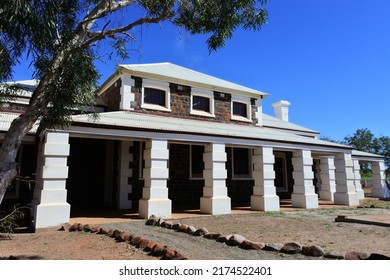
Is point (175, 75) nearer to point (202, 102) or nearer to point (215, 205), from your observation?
point (202, 102)

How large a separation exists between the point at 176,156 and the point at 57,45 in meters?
8.84

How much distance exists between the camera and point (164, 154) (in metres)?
10.7

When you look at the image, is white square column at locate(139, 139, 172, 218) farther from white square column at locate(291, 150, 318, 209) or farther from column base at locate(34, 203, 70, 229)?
white square column at locate(291, 150, 318, 209)

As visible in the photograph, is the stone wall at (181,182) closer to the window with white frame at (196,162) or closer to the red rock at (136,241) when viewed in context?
the window with white frame at (196,162)

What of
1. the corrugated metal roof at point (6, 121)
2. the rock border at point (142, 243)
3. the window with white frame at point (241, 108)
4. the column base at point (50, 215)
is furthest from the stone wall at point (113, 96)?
the rock border at point (142, 243)

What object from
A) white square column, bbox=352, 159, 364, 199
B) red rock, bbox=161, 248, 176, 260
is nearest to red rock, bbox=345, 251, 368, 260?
red rock, bbox=161, 248, 176, 260

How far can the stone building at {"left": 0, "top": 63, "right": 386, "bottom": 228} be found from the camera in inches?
384

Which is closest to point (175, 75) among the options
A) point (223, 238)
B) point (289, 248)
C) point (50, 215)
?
point (50, 215)

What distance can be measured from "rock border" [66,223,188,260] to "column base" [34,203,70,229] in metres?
0.28

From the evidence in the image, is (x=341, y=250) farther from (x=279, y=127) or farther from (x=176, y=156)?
(x=279, y=127)

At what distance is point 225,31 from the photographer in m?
8.13

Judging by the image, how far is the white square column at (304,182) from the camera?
14.0 meters

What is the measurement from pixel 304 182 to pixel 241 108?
17.4 ft

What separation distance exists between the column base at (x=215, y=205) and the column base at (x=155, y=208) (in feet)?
5.80
